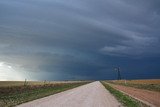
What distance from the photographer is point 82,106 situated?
2312 centimetres

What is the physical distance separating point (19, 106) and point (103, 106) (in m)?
6.29

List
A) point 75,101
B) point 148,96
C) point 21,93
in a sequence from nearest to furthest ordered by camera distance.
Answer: point 75,101
point 148,96
point 21,93

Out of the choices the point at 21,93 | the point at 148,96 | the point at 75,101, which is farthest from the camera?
the point at 21,93

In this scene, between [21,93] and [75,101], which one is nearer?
[75,101]

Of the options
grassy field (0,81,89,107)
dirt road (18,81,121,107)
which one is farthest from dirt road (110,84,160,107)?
grassy field (0,81,89,107)

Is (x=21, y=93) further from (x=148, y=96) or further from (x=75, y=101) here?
(x=75, y=101)

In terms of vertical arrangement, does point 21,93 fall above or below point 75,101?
above

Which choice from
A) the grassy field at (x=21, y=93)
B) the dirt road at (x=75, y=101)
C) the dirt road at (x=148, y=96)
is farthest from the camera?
the dirt road at (x=148, y=96)

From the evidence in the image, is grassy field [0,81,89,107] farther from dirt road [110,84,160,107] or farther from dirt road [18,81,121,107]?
dirt road [110,84,160,107]

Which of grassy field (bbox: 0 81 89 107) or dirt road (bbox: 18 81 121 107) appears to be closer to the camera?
dirt road (bbox: 18 81 121 107)

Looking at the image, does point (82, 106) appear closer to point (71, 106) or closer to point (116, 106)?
point (71, 106)

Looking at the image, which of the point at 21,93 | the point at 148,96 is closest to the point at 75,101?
the point at 148,96

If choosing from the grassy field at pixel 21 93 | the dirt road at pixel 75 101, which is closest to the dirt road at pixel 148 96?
the dirt road at pixel 75 101

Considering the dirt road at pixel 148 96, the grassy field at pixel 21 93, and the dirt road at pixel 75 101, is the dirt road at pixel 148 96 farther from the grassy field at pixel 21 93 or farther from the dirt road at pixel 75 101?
the grassy field at pixel 21 93
